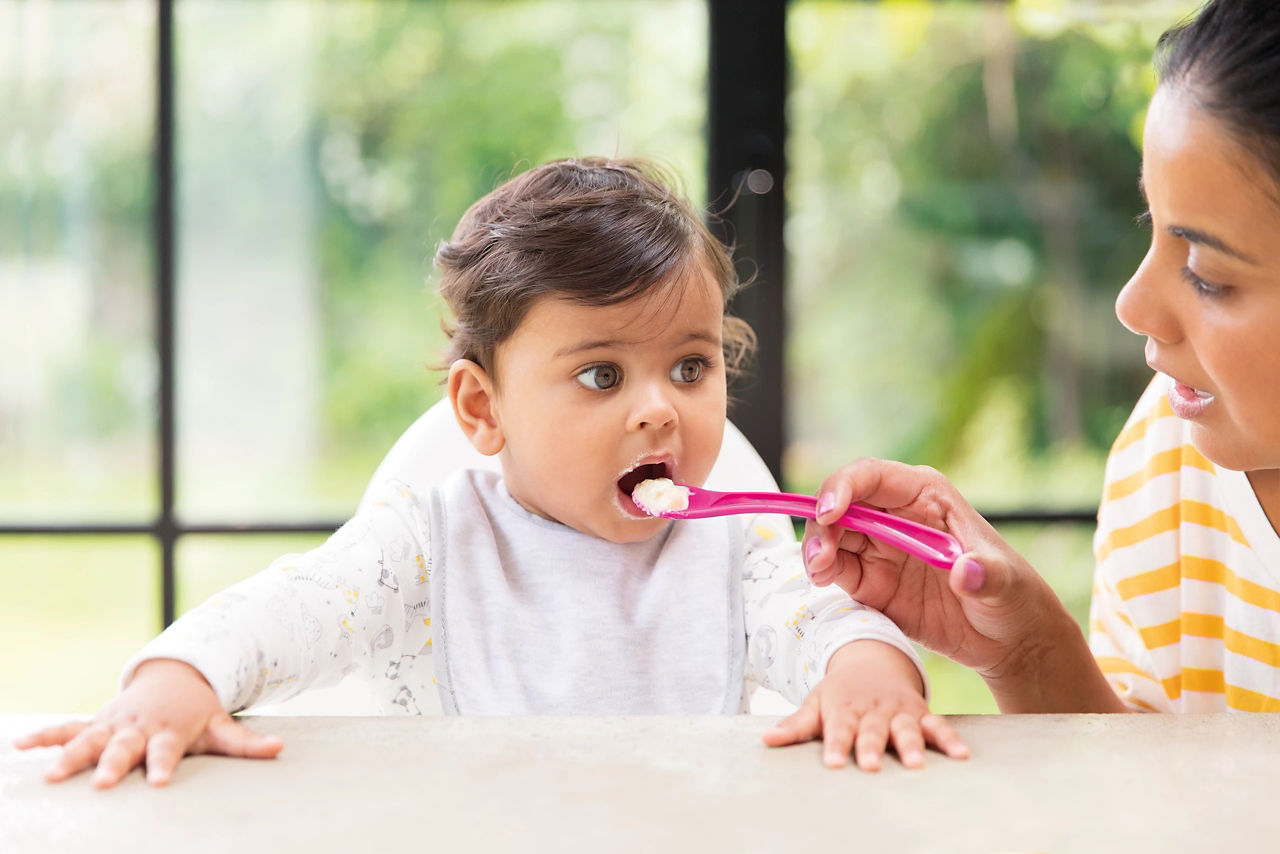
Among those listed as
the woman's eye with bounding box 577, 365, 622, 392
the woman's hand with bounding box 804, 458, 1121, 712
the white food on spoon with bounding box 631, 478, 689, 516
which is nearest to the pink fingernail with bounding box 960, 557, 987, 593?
the woman's hand with bounding box 804, 458, 1121, 712

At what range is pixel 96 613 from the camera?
8.05ft

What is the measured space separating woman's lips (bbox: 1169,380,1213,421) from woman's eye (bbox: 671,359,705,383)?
1.46ft

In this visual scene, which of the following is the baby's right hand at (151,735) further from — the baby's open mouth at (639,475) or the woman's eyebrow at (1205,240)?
the woman's eyebrow at (1205,240)

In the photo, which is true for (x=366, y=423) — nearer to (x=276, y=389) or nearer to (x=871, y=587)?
(x=276, y=389)

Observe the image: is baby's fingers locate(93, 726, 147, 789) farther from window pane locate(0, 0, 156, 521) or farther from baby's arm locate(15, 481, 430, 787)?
window pane locate(0, 0, 156, 521)

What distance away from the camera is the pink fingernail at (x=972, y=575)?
842 mm

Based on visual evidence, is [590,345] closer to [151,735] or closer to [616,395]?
[616,395]

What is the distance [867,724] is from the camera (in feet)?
2.37

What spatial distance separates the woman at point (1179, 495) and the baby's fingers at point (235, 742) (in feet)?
1.06

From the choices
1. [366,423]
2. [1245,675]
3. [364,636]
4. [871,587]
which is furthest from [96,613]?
[1245,675]

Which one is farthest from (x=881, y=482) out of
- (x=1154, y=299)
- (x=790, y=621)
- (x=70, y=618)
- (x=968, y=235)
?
(x=70, y=618)

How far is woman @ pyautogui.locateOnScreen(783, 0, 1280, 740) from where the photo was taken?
0.80 m

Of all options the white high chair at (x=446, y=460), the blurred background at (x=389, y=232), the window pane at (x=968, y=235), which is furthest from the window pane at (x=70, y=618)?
the window pane at (x=968, y=235)

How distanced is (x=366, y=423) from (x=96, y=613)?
73 centimetres
